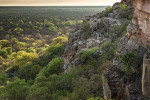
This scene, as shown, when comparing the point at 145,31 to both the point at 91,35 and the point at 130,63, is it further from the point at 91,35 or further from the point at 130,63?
→ the point at 91,35

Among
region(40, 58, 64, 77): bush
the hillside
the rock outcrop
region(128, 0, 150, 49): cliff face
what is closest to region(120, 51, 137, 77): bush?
the hillside

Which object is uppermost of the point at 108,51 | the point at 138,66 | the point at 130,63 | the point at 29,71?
the point at 130,63

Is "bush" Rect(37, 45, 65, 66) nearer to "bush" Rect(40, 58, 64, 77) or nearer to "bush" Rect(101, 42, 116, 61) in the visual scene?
"bush" Rect(40, 58, 64, 77)

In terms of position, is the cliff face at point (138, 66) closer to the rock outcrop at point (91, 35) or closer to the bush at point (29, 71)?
the rock outcrop at point (91, 35)

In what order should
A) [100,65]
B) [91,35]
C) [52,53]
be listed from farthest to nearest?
[52,53]
[91,35]
[100,65]

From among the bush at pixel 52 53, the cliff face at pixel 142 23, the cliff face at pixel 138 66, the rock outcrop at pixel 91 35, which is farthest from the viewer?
the bush at pixel 52 53

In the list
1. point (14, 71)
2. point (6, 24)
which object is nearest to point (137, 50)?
point (14, 71)

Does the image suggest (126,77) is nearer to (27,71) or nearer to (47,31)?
(27,71)

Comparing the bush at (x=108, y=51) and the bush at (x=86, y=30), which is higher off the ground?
the bush at (x=86, y=30)

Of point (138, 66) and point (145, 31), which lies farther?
point (138, 66)

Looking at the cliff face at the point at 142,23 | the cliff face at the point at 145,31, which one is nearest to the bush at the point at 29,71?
the cliff face at the point at 142,23

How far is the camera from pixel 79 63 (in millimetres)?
30328

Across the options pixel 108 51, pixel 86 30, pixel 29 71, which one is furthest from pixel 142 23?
pixel 29 71

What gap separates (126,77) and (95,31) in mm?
22696
